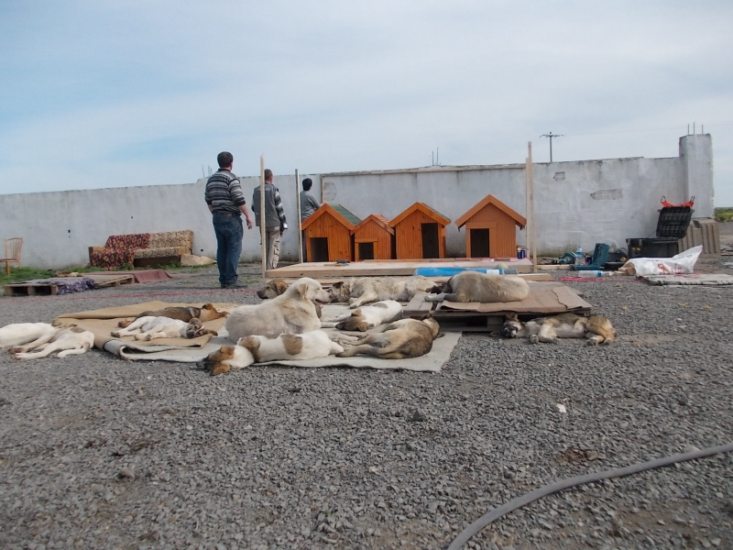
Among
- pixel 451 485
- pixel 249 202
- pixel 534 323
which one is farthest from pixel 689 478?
pixel 249 202

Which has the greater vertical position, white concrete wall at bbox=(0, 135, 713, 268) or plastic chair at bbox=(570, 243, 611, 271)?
white concrete wall at bbox=(0, 135, 713, 268)

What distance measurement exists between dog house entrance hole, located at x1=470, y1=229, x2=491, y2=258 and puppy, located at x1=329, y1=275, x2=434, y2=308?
4.42 meters

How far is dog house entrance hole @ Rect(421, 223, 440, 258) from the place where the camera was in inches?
510

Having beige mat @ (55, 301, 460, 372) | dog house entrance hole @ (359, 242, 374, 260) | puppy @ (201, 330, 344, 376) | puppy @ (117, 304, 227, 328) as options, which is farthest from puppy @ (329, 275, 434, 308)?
dog house entrance hole @ (359, 242, 374, 260)

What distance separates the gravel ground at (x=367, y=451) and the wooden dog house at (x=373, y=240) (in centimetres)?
799

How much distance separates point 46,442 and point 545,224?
1427 centimetres

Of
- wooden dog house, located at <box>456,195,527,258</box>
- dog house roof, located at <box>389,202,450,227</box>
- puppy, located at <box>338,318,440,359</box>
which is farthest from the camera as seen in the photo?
dog house roof, located at <box>389,202,450,227</box>

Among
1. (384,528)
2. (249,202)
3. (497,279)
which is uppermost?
(249,202)

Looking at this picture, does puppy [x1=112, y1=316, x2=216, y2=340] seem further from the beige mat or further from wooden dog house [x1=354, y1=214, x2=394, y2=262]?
wooden dog house [x1=354, y1=214, x2=394, y2=262]

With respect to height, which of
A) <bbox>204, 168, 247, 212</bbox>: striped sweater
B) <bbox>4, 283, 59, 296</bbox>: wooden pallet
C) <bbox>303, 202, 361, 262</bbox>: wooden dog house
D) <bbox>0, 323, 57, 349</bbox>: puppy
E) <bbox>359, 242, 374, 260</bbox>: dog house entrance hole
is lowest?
<bbox>0, 323, 57, 349</bbox>: puppy

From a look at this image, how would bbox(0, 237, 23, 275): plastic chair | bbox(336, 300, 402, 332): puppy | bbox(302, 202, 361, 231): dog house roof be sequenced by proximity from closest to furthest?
bbox(336, 300, 402, 332): puppy < bbox(302, 202, 361, 231): dog house roof < bbox(0, 237, 23, 275): plastic chair

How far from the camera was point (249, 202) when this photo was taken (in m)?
17.1

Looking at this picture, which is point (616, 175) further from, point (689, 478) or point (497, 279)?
point (689, 478)

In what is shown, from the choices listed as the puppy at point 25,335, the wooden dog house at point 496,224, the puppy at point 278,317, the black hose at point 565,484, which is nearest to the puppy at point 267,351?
the puppy at point 278,317
